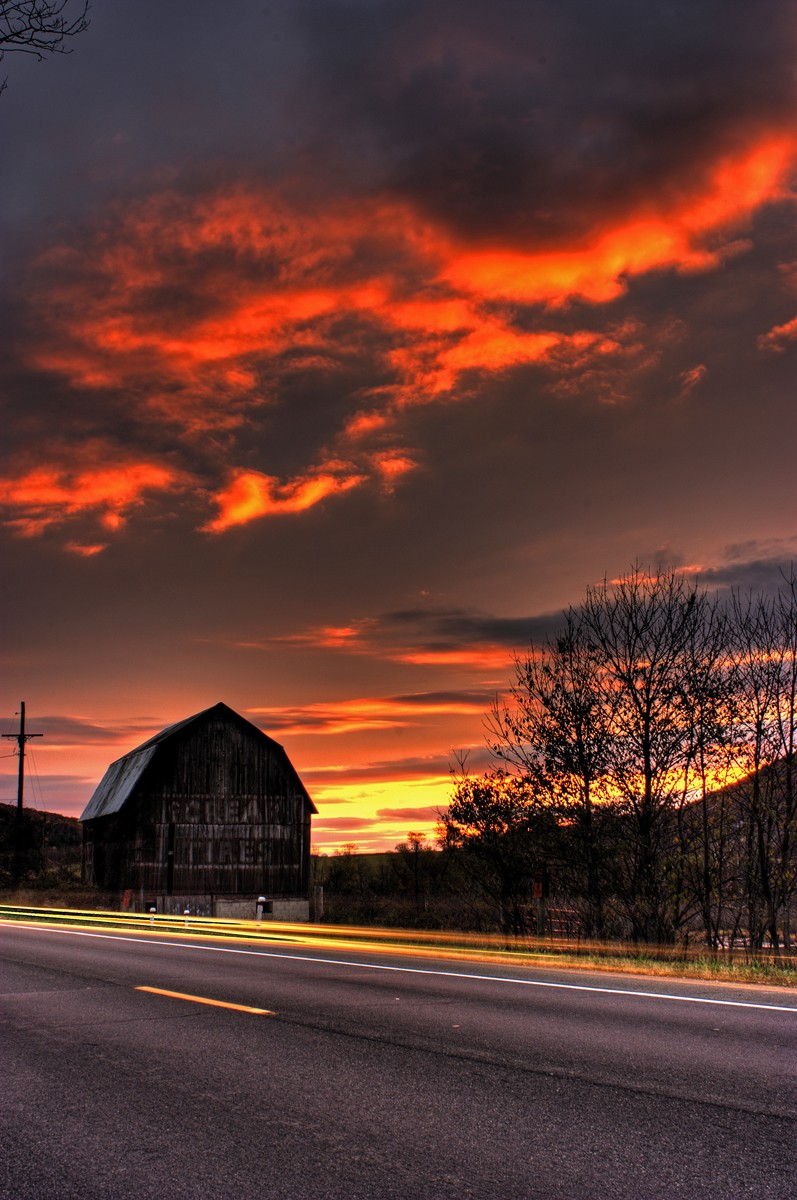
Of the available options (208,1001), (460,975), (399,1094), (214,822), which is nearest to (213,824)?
(214,822)

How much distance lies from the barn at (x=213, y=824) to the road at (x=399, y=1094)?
32.8m

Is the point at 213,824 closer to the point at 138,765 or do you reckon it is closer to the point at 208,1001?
the point at 138,765

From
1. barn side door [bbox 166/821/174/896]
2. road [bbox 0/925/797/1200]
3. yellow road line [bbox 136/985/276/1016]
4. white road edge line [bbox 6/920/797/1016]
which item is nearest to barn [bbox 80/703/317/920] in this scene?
barn side door [bbox 166/821/174/896]

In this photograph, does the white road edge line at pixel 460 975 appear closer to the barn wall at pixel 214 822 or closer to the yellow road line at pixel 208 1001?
the yellow road line at pixel 208 1001

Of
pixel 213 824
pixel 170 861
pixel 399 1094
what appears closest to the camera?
pixel 399 1094

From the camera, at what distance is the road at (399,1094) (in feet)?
13.6

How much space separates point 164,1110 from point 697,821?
16.4 meters

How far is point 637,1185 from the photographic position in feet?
13.2

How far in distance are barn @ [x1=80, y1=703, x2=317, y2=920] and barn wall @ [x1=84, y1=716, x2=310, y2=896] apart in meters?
0.04

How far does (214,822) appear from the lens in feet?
140

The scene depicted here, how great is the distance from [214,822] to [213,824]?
97 mm

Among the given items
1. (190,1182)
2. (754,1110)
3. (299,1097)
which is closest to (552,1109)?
(754,1110)

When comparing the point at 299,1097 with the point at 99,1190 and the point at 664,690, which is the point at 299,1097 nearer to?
the point at 99,1190

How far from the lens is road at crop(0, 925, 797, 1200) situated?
4.14m
